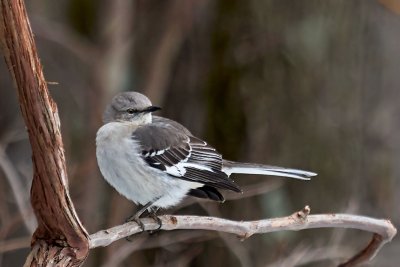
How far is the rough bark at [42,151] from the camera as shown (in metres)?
1.95


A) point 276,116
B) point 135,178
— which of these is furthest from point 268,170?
point 276,116

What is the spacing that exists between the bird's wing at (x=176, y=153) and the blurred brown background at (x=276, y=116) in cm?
98

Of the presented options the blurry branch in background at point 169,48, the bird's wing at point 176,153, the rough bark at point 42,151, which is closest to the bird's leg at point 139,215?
the bird's wing at point 176,153

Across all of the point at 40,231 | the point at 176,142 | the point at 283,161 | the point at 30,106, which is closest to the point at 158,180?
the point at 176,142

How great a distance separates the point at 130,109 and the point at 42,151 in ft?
3.52

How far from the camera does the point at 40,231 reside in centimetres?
218

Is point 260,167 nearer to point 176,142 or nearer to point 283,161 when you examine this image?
point 176,142

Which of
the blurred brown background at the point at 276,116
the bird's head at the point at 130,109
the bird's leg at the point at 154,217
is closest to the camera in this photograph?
the bird's leg at the point at 154,217

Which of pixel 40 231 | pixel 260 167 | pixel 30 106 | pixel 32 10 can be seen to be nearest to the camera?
pixel 30 106

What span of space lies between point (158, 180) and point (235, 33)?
1.97 m

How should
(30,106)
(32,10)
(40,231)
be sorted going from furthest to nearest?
(32,10) → (40,231) → (30,106)

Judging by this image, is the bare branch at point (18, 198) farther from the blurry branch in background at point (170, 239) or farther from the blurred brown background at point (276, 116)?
the blurry branch in background at point (170, 239)

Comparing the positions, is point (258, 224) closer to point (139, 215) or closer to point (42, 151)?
point (139, 215)

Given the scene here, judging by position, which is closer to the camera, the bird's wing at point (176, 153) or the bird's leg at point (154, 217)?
the bird's leg at point (154, 217)
